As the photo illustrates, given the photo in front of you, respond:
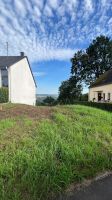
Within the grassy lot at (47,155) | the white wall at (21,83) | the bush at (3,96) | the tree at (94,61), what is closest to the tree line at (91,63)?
the tree at (94,61)

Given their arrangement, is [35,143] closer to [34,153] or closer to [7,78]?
[34,153]

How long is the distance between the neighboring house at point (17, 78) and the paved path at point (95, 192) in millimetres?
24824

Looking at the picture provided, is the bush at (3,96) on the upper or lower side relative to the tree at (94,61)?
lower

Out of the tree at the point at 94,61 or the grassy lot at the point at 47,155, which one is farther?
the tree at the point at 94,61

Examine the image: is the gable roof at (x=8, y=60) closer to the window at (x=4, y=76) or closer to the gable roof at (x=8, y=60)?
the gable roof at (x=8, y=60)

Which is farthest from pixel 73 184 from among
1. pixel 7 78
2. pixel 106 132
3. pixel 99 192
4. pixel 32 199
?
pixel 7 78

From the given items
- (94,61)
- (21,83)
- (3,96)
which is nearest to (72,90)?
(94,61)

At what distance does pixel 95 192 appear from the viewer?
176 inches

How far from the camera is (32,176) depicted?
463cm

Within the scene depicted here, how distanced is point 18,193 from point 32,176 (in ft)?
1.85

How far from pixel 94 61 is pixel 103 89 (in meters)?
11.4

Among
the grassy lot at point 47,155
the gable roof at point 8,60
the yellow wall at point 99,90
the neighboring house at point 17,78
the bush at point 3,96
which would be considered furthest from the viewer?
the yellow wall at point 99,90

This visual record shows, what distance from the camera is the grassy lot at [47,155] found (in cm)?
441

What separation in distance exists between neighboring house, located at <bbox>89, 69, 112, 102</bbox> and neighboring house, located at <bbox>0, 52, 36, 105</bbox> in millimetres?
11261
